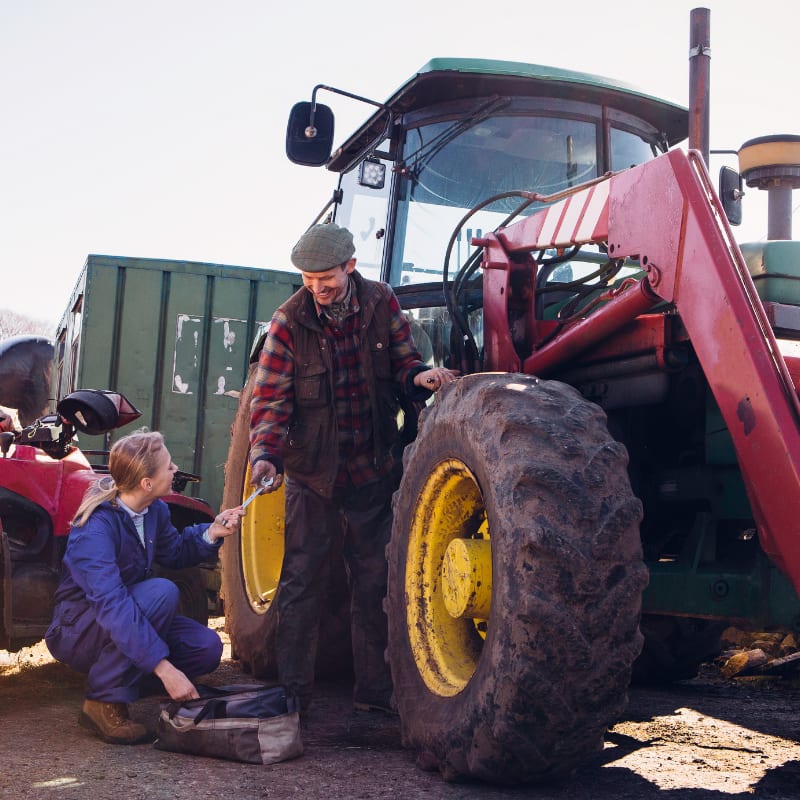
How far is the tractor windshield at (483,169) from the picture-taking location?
4688 millimetres

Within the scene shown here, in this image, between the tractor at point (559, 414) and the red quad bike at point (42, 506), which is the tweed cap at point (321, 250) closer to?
the tractor at point (559, 414)

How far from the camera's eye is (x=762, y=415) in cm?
283

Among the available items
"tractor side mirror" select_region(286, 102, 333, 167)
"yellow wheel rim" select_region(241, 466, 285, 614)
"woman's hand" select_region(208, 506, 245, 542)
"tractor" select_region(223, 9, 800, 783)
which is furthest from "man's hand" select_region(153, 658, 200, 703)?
"tractor side mirror" select_region(286, 102, 333, 167)

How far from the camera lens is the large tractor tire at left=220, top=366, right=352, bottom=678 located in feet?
15.6

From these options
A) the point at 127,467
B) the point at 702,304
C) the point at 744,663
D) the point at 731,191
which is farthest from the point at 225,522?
the point at 744,663

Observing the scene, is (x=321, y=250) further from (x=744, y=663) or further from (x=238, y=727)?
(x=744, y=663)

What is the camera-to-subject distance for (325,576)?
4379 millimetres

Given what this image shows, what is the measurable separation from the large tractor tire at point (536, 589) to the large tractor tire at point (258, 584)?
1403 mm

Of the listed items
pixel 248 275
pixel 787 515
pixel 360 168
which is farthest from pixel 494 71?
pixel 248 275

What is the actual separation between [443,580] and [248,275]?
6.02 m

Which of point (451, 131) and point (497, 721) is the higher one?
point (451, 131)

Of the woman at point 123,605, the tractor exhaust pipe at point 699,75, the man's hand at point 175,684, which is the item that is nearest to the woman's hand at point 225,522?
the woman at point 123,605

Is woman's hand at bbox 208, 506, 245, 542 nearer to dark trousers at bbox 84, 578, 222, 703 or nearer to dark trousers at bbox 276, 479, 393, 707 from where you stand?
dark trousers at bbox 84, 578, 222, 703

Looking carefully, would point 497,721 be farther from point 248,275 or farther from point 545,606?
point 248,275
